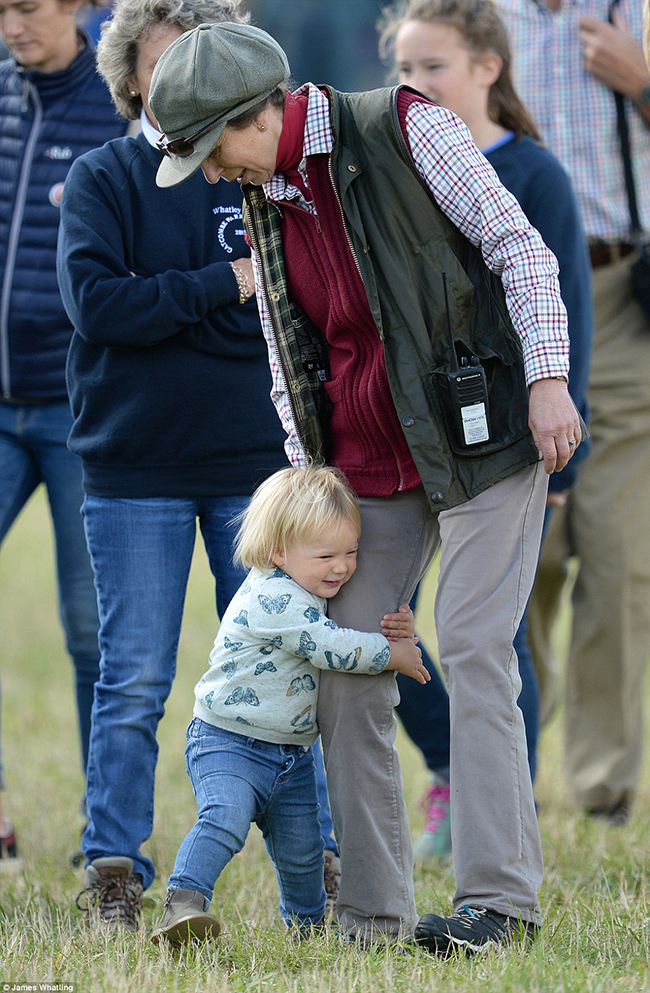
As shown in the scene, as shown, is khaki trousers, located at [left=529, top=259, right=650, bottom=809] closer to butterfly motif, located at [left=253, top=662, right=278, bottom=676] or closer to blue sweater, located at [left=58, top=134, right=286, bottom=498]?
blue sweater, located at [left=58, top=134, right=286, bottom=498]

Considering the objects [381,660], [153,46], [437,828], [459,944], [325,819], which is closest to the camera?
[459,944]

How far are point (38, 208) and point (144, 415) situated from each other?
3.63 ft

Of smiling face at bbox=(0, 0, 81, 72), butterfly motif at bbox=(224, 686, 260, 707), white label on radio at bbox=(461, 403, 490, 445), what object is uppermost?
smiling face at bbox=(0, 0, 81, 72)

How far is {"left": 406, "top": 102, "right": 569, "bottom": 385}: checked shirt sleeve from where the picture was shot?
3.16 metres

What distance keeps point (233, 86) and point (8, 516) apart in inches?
77.3

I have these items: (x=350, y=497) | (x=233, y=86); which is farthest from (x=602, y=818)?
(x=233, y=86)

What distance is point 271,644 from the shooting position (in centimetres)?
334

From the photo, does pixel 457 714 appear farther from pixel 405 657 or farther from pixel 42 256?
pixel 42 256

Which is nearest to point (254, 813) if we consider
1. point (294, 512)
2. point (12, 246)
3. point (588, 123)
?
point (294, 512)

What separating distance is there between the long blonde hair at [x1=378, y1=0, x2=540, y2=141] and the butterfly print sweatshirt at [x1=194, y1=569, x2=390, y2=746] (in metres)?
2.07

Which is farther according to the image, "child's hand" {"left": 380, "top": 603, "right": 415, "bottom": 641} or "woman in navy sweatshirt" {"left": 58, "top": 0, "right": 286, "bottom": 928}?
"woman in navy sweatshirt" {"left": 58, "top": 0, "right": 286, "bottom": 928}

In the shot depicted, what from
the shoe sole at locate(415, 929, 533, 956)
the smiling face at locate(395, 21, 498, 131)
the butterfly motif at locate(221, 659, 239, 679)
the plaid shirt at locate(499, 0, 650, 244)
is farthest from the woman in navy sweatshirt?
the plaid shirt at locate(499, 0, 650, 244)

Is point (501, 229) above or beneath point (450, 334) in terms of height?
above

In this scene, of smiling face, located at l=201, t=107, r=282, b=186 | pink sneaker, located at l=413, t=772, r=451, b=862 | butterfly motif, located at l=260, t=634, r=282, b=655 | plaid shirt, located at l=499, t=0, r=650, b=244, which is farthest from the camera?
plaid shirt, located at l=499, t=0, r=650, b=244
